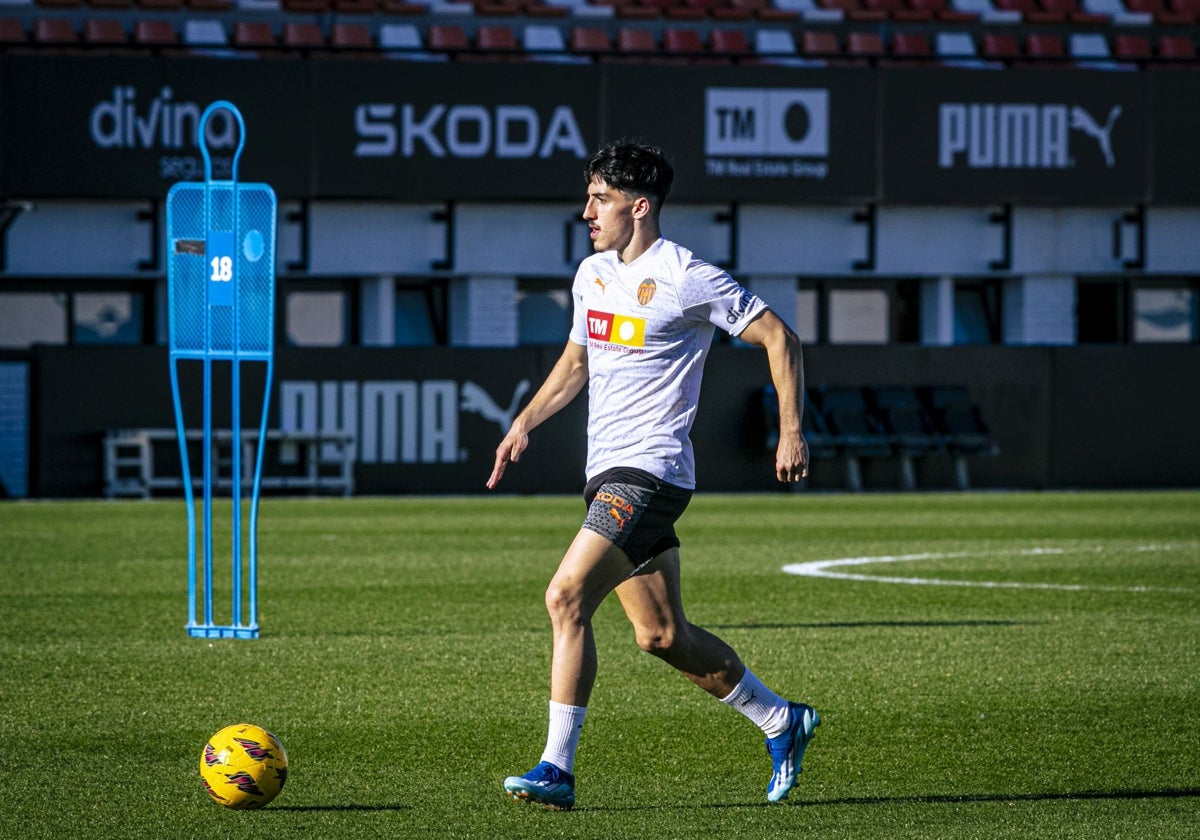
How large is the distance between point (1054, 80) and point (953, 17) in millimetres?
3512

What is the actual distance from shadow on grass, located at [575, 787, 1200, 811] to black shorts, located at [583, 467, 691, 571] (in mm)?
773

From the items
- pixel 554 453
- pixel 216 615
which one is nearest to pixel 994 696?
pixel 216 615

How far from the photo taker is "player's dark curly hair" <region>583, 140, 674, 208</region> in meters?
5.59

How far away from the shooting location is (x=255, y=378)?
22.1 metres

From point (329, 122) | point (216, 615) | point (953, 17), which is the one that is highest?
point (953, 17)

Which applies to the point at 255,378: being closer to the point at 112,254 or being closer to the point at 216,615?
the point at 112,254

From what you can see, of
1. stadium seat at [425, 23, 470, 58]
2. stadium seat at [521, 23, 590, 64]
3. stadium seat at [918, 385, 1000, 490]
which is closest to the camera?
stadium seat at [918, 385, 1000, 490]

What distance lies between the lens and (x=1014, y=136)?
26391mm

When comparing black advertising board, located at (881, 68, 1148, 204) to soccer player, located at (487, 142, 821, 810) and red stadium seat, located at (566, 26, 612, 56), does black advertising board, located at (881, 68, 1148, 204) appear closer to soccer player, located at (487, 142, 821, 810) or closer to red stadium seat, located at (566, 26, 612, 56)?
red stadium seat, located at (566, 26, 612, 56)

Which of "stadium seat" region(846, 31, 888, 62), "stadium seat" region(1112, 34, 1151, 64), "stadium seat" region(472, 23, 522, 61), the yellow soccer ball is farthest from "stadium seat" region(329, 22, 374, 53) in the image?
the yellow soccer ball

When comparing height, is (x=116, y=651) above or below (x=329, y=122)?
below

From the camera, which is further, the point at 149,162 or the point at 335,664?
the point at 149,162

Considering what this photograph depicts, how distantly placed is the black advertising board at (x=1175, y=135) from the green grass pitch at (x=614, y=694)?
1304 centimetres

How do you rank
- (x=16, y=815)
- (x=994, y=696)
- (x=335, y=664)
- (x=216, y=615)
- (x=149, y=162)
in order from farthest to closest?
1. (x=149, y=162)
2. (x=216, y=615)
3. (x=335, y=664)
4. (x=994, y=696)
5. (x=16, y=815)
